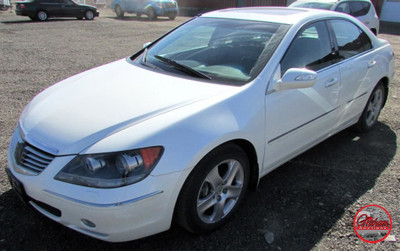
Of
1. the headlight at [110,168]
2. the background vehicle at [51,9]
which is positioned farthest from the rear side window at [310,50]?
the background vehicle at [51,9]

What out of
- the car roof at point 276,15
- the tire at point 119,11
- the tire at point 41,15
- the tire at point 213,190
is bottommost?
the tire at point 119,11

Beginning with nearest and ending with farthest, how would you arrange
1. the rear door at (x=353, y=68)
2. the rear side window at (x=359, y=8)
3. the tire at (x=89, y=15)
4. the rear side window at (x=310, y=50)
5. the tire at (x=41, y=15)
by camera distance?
the rear side window at (x=310, y=50)
the rear door at (x=353, y=68)
the rear side window at (x=359, y=8)
the tire at (x=41, y=15)
the tire at (x=89, y=15)

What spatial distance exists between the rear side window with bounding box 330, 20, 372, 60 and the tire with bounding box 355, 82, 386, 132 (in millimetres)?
613

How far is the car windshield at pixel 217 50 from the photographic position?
285 cm

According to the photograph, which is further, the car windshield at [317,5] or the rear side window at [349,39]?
the car windshield at [317,5]

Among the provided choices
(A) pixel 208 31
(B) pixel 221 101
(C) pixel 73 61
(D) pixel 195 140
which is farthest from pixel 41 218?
(C) pixel 73 61

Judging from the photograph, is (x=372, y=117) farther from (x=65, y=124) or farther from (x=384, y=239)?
(x=65, y=124)

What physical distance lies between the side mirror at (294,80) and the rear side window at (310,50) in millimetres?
180

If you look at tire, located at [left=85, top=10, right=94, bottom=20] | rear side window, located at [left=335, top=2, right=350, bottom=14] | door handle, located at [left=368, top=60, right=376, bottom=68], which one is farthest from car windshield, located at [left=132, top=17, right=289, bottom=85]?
tire, located at [left=85, top=10, right=94, bottom=20]

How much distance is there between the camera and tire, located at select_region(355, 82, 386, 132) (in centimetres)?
423

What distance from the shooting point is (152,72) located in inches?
121

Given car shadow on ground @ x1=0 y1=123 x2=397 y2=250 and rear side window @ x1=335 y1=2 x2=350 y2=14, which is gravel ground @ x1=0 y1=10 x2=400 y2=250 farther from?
rear side window @ x1=335 y1=2 x2=350 y2=14

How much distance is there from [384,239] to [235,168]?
1278mm

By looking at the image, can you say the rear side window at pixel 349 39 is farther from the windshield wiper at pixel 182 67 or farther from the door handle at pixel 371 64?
the windshield wiper at pixel 182 67
